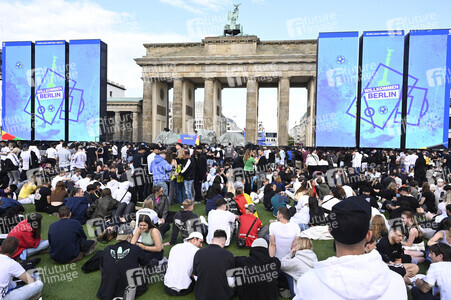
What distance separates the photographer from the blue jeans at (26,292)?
14.3 feet

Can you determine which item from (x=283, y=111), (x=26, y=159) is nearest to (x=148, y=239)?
(x=26, y=159)

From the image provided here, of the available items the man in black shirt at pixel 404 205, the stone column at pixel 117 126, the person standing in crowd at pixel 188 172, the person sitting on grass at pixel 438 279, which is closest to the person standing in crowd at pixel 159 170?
the person standing in crowd at pixel 188 172

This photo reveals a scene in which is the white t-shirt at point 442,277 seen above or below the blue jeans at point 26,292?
above

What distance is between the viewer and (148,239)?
5879 mm

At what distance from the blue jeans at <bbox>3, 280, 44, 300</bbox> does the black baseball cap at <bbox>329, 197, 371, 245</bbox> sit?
4.76m

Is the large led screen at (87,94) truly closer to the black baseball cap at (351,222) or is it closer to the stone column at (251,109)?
the stone column at (251,109)

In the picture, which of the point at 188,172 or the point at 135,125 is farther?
the point at 135,125

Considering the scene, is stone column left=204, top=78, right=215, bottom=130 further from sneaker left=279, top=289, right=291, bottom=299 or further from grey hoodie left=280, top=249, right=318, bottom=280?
grey hoodie left=280, top=249, right=318, bottom=280

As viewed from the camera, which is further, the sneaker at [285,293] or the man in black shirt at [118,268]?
the sneaker at [285,293]

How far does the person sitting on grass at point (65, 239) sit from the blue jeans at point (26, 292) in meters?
1.35

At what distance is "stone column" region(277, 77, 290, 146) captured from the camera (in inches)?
1583

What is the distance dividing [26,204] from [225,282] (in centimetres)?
970

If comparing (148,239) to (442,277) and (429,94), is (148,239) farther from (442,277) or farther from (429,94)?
(429,94)

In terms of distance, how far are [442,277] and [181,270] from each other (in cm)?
370
